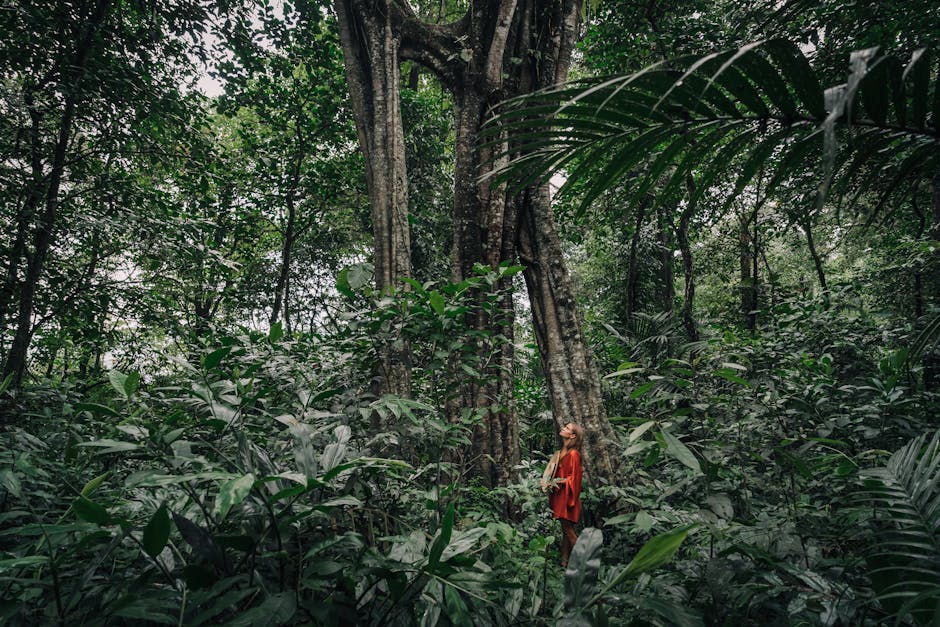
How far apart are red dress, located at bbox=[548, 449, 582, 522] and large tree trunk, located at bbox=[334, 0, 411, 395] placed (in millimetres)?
2163

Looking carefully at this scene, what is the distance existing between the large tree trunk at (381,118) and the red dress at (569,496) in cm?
216

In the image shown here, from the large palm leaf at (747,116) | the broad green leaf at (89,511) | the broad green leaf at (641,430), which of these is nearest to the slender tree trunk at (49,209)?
the broad green leaf at (89,511)

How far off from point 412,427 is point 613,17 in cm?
640

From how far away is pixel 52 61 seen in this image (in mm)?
4020

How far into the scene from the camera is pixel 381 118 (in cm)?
443

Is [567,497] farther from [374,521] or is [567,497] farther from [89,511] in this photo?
[89,511]

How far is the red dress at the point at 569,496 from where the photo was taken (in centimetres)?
291

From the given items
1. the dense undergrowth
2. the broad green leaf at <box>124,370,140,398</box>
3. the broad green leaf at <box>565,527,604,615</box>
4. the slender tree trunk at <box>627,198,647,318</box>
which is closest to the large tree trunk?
the dense undergrowth

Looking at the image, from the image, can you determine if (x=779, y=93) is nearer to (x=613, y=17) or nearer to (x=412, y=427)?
(x=412, y=427)

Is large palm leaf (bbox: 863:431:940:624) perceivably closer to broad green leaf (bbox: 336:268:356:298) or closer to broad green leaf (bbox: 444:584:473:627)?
broad green leaf (bbox: 444:584:473:627)

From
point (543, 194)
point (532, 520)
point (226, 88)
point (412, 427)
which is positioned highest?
point (226, 88)

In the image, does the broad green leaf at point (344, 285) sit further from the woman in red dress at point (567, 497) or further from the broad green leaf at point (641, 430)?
the woman in red dress at point (567, 497)

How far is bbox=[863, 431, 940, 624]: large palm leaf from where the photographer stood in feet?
3.78

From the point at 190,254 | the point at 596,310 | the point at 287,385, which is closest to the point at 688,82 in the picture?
the point at 287,385
